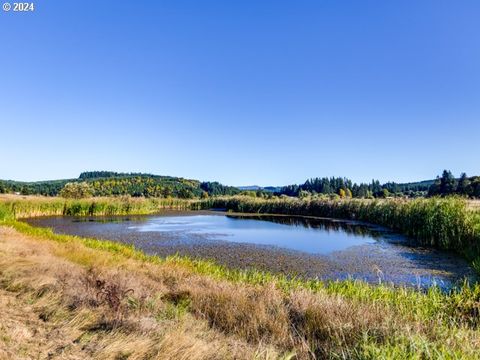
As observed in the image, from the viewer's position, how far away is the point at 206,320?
473 centimetres

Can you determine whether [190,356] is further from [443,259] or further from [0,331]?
[443,259]

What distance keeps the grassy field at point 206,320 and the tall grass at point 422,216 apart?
8814mm

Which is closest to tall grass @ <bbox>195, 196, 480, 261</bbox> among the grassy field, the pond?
the pond

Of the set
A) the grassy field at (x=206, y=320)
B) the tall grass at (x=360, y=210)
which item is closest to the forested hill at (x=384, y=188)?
the tall grass at (x=360, y=210)

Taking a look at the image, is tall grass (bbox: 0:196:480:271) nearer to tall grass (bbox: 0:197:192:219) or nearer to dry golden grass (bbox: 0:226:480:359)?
tall grass (bbox: 0:197:192:219)

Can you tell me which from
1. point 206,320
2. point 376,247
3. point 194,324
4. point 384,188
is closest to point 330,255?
point 376,247

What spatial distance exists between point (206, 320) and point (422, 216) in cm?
1671

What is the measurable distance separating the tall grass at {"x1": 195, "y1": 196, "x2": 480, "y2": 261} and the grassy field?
8814mm

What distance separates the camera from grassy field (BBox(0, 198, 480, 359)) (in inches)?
135

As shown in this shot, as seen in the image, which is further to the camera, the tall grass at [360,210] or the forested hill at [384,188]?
the forested hill at [384,188]

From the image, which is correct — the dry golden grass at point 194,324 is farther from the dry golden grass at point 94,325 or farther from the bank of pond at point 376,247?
the bank of pond at point 376,247

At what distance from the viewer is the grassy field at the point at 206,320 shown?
3.43 meters

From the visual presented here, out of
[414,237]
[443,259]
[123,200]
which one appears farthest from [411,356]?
[123,200]

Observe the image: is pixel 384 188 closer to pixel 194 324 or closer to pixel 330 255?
pixel 330 255
